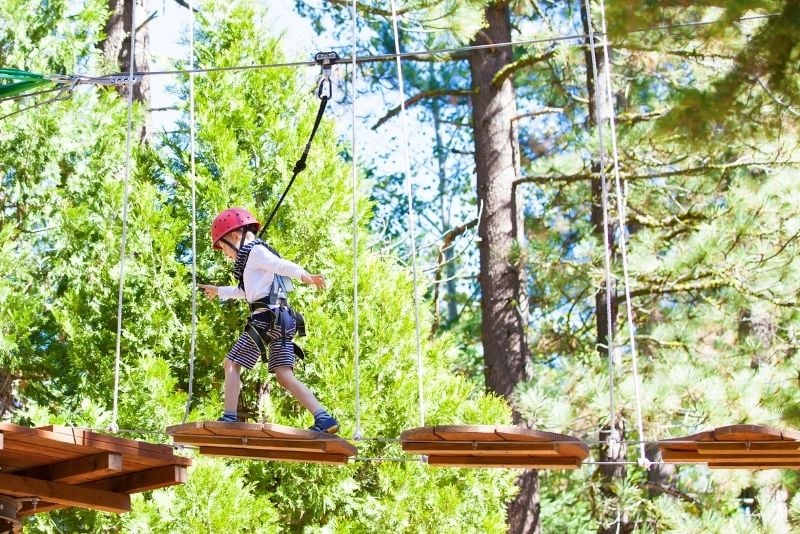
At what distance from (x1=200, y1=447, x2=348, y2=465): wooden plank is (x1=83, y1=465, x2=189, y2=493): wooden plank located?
0.29 metres

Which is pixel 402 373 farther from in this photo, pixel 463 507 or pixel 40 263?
pixel 40 263

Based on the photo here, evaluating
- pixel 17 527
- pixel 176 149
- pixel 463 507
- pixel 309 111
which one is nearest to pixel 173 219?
pixel 176 149

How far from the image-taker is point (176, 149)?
10211 mm

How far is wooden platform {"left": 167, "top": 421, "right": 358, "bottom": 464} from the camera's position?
5.69 meters

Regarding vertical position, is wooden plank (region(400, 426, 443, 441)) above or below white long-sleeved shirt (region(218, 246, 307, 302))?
below

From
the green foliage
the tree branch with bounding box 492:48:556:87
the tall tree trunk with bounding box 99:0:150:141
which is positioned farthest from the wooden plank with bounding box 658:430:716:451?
the tall tree trunk with bounding box 99:0:150:141

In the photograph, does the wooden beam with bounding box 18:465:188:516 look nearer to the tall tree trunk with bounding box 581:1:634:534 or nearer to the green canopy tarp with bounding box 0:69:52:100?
the green canopy tarp with bounding box 0:69:52:100

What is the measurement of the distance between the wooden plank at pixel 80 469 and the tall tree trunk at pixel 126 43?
5.66 meters

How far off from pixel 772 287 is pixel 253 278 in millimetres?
5734

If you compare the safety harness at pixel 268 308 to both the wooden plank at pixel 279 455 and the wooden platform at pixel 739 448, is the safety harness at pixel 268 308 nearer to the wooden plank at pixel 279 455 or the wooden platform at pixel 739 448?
the wooden plank at pixel 279 455

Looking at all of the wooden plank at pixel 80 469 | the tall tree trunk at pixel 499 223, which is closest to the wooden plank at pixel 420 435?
the wooden plank at pixel 80 469

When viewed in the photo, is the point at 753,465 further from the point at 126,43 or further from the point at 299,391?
the point at 126,43

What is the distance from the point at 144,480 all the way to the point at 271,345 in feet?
3.30

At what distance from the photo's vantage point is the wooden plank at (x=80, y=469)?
6.12 metres
